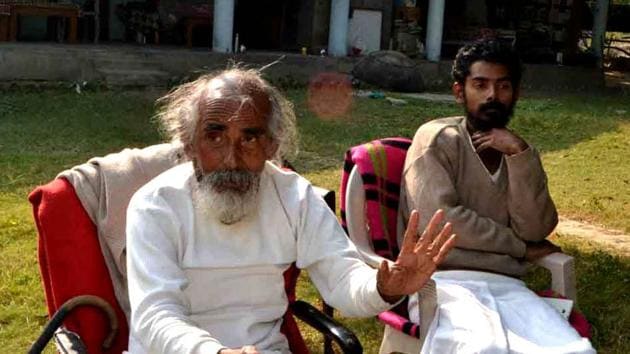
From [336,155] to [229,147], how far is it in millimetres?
7081

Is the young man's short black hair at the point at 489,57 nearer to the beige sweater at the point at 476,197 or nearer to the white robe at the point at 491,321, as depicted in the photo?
the beige sweater at the point at 476,197

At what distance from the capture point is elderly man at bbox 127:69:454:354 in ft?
9.74

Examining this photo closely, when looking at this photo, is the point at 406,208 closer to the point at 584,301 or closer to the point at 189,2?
the point at 584,301

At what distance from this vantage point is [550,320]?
3717 mm

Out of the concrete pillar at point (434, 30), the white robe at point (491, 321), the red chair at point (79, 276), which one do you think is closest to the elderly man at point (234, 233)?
the red chair at point (79, 276)

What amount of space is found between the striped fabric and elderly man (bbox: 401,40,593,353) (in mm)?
129

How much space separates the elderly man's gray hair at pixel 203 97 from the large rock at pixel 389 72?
466 inches

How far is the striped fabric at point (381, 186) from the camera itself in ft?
13.9

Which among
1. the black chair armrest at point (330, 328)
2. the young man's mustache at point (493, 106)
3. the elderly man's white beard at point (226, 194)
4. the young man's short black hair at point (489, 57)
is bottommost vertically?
the black chair armrest at point (330, 328)

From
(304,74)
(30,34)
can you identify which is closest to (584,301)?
(304,74)

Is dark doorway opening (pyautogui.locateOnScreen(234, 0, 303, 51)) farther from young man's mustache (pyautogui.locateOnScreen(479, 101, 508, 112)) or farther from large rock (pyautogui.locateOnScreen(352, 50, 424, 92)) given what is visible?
young man's mustache (pyautogui.locateOnScreen(479, 101, 508, 112))

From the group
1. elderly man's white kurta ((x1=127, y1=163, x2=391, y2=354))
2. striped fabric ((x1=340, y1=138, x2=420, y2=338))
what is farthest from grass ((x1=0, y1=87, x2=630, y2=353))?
elderly man's white kurta ((x1=127, y1=163, x2=391, y2=354))

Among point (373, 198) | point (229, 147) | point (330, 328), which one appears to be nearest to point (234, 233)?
point (229, 147)

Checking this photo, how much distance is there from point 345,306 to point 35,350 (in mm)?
984
